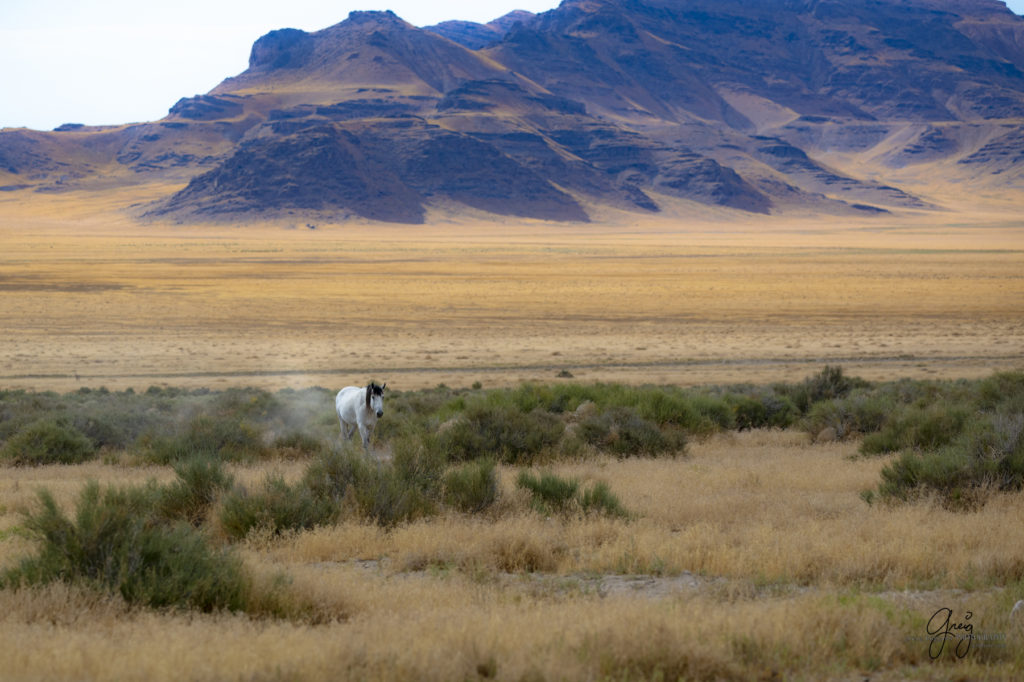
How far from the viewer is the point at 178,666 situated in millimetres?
4832

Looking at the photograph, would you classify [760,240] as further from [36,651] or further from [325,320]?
[36,651]

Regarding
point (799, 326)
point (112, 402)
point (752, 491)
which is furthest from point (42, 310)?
point (752, 491)

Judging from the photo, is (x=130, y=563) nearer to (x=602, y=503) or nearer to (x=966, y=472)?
(x=602, y=503)

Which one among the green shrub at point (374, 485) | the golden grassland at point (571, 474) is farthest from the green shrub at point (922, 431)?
the green shrub at point (374, 485)

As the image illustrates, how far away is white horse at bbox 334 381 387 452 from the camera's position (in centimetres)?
1360

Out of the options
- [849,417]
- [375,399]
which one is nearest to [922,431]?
[849,417]

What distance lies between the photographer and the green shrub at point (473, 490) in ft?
31.9

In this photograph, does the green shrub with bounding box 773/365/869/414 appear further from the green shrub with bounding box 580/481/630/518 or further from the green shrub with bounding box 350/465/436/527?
the green shrub with bounding box 350/465/436/527

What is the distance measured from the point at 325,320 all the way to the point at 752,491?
118 ft

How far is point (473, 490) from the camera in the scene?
9742mm

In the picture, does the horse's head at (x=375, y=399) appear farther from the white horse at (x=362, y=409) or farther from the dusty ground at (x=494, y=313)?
the dusty ground at (x=494, y=313)

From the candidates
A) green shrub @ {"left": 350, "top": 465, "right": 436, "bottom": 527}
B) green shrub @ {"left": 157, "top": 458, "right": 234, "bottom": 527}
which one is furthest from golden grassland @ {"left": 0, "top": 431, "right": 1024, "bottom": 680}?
green shrub @ {"left": 157, "top": 458, "right": 234, "bottom": 527}

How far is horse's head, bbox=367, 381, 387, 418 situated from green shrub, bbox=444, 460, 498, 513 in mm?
3582

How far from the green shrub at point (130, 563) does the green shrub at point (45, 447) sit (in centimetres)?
949
